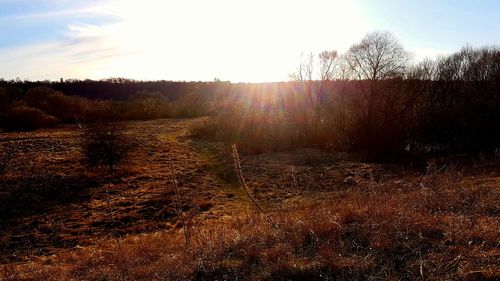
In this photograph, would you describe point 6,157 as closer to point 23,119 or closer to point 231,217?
point 23,119

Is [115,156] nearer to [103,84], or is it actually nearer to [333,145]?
[333,145]

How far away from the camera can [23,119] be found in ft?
119

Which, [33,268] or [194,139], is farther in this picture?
[194,139]

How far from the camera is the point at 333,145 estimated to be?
3362cm

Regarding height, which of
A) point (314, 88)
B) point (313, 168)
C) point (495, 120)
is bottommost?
point (313, 168)

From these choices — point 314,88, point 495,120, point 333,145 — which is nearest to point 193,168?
point 333,145

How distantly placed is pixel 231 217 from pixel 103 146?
39.5ft

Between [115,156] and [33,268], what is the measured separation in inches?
576

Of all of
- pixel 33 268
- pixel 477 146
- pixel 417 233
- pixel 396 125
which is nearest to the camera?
pixel 417 233

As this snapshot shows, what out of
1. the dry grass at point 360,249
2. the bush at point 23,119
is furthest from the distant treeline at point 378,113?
the dry grass at point 360,249

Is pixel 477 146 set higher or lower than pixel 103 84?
lower

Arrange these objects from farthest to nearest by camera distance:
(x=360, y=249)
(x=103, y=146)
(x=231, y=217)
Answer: (x=103, y=146) → (x=231, y=217) → (x=360, y=249)

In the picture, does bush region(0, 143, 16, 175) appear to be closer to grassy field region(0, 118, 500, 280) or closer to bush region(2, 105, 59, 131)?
grassy field region(0, 118, 500, 280)

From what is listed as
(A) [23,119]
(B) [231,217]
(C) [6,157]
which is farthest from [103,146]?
(A) [23,119]
